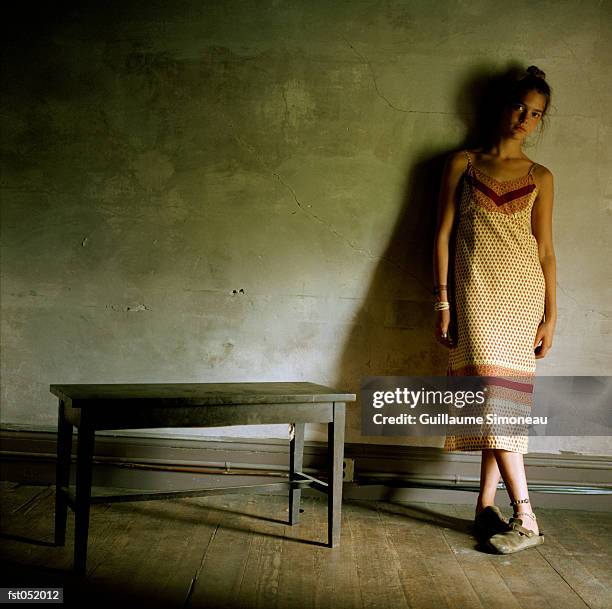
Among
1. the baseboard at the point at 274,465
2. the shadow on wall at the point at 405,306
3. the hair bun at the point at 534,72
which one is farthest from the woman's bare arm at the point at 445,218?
the baseboard at the point at 274,465

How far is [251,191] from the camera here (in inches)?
112

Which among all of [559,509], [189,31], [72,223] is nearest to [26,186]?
[72,223]

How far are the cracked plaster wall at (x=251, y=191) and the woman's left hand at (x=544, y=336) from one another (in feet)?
0.78

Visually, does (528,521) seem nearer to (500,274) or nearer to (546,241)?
(500,274)

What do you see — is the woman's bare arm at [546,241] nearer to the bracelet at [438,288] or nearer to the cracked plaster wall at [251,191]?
the cracked plaster wall at [251,191]

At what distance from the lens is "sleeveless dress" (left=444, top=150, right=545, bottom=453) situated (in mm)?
2479

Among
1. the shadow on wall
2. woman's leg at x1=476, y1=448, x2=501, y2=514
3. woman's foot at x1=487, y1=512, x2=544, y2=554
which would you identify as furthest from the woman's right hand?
woman's foot at x1=487, y1=512, x2=544, y2=554

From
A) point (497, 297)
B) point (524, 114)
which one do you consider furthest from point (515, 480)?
point (524, 114)

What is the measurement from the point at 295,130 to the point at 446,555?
1902mm

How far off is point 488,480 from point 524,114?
1.56m

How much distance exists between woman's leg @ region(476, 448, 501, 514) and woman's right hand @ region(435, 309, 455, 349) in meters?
0.48

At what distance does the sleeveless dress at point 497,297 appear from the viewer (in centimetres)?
248

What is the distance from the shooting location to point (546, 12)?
2789 millimetres

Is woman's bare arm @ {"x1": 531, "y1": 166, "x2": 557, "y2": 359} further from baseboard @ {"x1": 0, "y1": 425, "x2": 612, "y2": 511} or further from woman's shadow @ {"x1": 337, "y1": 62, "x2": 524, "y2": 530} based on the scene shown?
baseboard @ {"x1": 0, "y1": 425, "x2": 612, "y2": 511}
